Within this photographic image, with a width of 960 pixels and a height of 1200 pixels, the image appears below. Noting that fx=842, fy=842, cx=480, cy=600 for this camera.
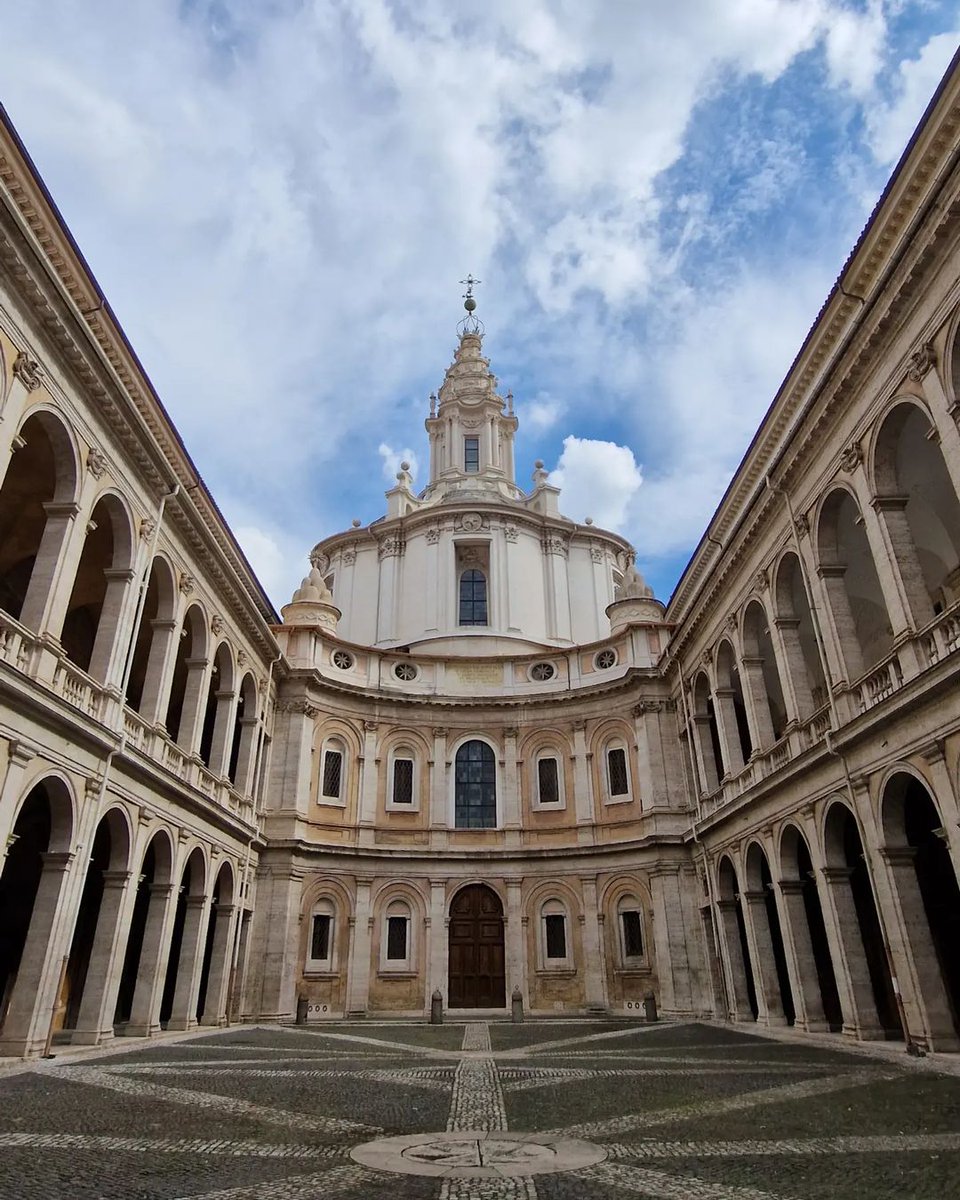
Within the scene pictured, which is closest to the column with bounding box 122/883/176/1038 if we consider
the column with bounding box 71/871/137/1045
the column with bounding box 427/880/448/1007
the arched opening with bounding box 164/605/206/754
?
the column with bounding box 71/871/137/1045

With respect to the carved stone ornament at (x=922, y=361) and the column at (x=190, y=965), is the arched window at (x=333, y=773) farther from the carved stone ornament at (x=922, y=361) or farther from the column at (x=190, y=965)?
the carved stone ornament at (x=922, y=361)

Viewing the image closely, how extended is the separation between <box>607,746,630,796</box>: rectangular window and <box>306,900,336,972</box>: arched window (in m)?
11.5

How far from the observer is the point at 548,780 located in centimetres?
3388

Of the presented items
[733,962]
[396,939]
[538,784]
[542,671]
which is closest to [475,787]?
[538,784]

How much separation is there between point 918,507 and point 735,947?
13949 millimetres

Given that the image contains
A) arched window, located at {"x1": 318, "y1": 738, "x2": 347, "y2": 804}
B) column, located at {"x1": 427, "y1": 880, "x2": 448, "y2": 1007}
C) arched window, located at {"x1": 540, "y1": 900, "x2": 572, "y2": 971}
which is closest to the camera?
column, located at {"x1": 427, "y1": 880, "x2": 448, "y2": 1007}

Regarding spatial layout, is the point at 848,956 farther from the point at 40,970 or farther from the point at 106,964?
the point at 40,970

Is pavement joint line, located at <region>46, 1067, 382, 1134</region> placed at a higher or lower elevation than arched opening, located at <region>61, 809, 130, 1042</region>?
lower

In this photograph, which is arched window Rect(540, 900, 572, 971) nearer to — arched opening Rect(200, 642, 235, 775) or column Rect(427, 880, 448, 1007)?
column Rect(427, 880, 448, 1007)

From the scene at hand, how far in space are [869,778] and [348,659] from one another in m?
22.1

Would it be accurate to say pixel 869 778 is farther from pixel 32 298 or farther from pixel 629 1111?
pixel 32 298

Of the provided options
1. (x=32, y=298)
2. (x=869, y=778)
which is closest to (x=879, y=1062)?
(x=869, y=778)

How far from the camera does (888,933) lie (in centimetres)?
1596

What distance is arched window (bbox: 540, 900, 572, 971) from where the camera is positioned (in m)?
31.1
